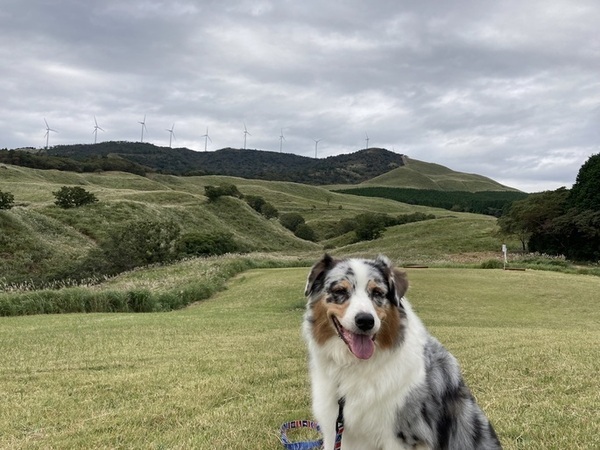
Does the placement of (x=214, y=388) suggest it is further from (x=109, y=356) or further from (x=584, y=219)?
(x=584, y=219)

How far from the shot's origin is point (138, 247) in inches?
Answer: 1460

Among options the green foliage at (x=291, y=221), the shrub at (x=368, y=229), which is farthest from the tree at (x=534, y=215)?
the green foliage at (x=291, y=221)

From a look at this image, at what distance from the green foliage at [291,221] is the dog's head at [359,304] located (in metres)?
86.9

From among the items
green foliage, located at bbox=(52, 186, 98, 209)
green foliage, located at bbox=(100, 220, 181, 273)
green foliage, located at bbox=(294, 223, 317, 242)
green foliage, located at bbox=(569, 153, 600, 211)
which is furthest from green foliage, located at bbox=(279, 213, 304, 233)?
green foliage, located at bbox=(100, 220, 181, 273)

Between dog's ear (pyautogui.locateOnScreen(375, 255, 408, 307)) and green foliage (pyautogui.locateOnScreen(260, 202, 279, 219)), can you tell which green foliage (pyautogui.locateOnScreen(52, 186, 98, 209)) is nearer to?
green foliage (pyautogui.locateOnScreen(260, 202, 279, 219))

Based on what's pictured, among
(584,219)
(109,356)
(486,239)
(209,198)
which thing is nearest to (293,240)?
(209,198)

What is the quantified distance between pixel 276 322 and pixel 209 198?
2597 inches

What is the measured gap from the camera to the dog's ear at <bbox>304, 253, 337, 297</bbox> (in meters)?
4.06

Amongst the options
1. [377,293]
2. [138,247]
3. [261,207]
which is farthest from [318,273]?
[261,207]

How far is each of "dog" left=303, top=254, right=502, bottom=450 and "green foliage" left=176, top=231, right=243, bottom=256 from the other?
Answer: 128 ft

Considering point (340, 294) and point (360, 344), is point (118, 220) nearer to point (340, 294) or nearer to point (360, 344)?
point (340, 294)

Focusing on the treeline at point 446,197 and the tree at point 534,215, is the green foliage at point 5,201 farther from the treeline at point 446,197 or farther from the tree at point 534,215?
the treeline at point 446,197

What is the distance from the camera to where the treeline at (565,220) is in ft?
152

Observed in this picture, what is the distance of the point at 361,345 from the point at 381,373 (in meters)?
0.28
